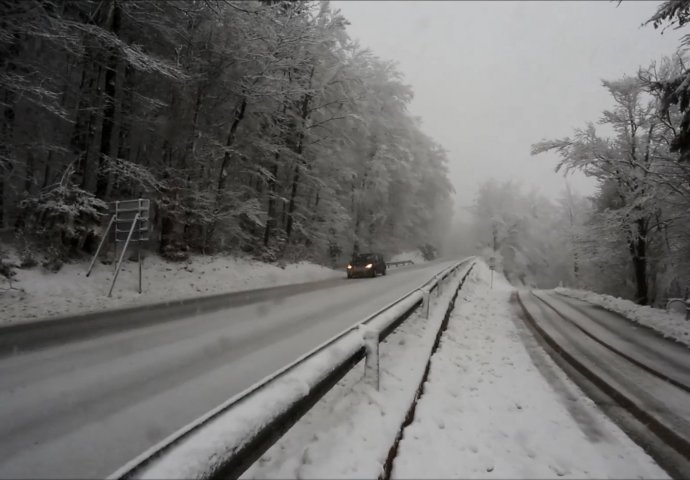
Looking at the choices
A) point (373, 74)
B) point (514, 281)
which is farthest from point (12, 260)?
point (514, 281)

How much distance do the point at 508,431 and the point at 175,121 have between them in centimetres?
1524

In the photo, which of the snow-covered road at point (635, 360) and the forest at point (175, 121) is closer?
the snow-covered road at point (635, 360)

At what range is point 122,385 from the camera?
154 inches

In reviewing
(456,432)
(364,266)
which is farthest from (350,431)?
(364,266)

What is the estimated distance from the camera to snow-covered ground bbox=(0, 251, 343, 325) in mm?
7641

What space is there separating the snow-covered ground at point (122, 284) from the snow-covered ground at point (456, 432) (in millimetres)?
6627

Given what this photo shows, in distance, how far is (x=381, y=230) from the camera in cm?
3544

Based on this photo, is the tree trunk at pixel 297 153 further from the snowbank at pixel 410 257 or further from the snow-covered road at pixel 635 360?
the snowbank at pixel 410 257

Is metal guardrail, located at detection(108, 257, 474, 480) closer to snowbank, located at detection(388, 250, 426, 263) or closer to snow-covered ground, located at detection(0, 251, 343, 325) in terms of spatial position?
snow-covered ground, located at detection(0, 251, 343, 325)

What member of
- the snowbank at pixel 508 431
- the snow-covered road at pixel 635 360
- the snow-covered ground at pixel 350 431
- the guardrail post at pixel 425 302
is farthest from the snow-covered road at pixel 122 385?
the snow-covered road at pixel 635 360

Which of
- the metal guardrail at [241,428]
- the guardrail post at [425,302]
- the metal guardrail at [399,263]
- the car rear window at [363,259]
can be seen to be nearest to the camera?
the metal guardrail at [241,428]

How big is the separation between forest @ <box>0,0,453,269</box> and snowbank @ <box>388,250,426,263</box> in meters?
13.5

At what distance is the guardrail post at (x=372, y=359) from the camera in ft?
13.9

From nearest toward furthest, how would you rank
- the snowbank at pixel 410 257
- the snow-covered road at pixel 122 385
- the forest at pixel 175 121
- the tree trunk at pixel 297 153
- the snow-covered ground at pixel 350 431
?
the snow-covered road at pixel 122 385, the snow-covered ground at pixel 350 431, the forest at pixel 175 121, the tree trunk at pixel 297 153, the snowbank at pixel 410 257
